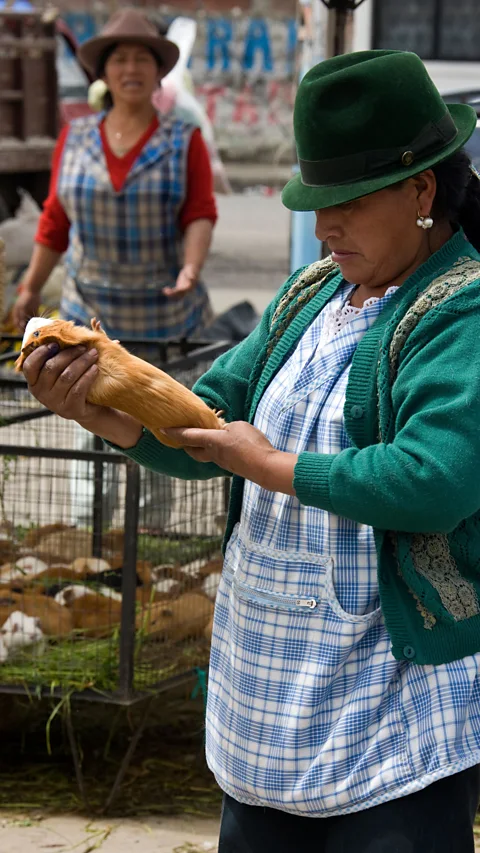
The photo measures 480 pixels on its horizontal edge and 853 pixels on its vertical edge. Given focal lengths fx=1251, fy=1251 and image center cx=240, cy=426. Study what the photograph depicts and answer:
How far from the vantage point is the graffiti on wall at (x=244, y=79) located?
21469mm

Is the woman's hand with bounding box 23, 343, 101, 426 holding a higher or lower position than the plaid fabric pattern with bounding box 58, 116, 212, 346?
higher

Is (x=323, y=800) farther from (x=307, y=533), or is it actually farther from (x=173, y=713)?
(x=173, y=713)

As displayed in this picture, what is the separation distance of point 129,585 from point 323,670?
65.1 inches

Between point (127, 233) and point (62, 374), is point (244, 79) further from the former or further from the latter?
point (62, 374)

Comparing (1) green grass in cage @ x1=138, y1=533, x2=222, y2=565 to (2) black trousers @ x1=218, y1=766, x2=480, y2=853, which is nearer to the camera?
(2) black trousers @ x1=218, y1=766, x2=480, y2=853

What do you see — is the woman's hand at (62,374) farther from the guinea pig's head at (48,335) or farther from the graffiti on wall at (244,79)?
the graffiti on wall at (244,79)

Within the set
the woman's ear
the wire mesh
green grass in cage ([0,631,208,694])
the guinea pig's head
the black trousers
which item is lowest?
green grass in cage ([0,631,208,694])

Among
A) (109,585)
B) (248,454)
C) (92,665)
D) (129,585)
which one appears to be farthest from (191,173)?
(248,454)

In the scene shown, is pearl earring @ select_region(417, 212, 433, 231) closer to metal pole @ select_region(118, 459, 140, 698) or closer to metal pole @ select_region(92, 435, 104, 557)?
metal pole @ select_region(118, 459, 140, 698)

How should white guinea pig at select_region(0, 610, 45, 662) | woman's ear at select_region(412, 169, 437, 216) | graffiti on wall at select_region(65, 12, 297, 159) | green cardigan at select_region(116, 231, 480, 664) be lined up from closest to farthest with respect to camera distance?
green cardigan at select_region(116, 231, 480, 664), woman's ear at select_region(412, 169, 437, 216), white guinea pig at select_region(0, 610, 45, 662), graffiti on wall at select_region(65, 12, 297, 159)

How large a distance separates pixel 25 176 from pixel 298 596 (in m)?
10.8

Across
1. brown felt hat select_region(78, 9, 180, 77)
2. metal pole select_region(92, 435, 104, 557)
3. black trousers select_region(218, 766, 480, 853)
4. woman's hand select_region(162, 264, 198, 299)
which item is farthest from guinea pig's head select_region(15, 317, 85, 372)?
brown felt hat select_region(78, 9, 180, 77)

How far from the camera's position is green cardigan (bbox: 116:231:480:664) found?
185 cm

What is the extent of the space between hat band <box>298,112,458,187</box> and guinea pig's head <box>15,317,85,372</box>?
52 cm
